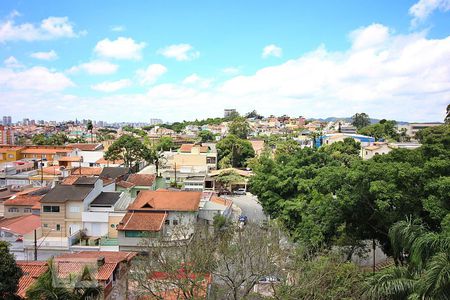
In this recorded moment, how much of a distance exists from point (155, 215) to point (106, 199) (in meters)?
4.37

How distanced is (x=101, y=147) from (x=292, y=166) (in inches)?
1628

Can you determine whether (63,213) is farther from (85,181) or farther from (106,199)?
(106,199)

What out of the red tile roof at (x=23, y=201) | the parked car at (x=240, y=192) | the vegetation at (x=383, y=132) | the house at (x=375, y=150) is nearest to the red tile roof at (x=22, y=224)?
the red tile roof at (x=23, y=201)

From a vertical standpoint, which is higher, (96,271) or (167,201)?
(167,201)

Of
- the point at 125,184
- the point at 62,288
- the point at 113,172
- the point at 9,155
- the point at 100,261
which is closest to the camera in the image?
the point at 62,288

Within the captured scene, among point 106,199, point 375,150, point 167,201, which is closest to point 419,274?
point 167,201

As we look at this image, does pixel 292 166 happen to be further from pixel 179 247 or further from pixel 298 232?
pixel 179 247

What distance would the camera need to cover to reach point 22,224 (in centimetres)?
2253

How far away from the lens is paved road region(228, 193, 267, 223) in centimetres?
3054

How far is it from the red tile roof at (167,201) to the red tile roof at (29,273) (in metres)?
9.21

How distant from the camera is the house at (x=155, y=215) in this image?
67.8ft

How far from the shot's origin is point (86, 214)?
74.9 ft

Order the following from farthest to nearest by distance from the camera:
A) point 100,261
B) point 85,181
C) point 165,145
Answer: point 165,145, point 85,181, point 100,261

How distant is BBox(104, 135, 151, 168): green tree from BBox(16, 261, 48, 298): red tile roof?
90.0 ft
